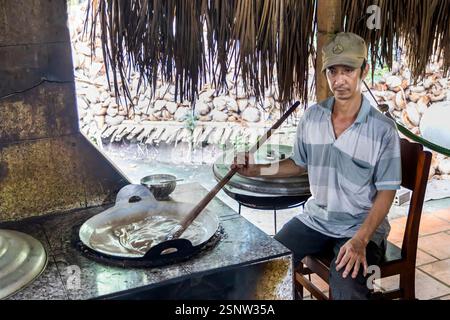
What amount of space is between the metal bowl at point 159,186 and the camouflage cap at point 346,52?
1.00 m

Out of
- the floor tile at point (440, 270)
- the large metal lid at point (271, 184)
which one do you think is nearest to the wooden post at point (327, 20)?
the large metal lid at point (271, 184)

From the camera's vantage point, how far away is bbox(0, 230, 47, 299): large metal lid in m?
1.66

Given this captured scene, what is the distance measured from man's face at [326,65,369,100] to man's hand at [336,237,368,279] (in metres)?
0.72

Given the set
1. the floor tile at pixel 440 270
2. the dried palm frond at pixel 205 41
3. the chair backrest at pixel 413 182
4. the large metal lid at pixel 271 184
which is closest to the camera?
the chair backrest at pixel 413 182

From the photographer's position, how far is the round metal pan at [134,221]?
1916 mm

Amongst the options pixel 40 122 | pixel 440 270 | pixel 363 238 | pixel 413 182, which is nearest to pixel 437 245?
pixel 440 270

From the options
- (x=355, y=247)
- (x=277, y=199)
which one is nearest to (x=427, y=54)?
(x=277, y=199)

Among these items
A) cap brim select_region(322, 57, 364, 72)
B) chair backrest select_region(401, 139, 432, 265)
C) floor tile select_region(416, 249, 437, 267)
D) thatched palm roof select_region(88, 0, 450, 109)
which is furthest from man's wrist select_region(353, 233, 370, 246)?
floor tile select_region(416, 249, 437, 267)

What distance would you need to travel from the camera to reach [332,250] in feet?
7.70

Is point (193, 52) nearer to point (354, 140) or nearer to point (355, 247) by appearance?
point (354, 140)

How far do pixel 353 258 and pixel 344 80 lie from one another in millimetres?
846

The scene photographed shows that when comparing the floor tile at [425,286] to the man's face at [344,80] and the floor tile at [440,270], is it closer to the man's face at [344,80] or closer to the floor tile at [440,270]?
the floor tile at [440,270]

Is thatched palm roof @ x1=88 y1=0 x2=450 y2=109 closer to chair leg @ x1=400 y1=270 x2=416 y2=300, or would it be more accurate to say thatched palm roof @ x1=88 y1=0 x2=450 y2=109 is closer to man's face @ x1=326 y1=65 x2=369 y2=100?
man's face @ x1=326 y1=65 x2=369 y2=100

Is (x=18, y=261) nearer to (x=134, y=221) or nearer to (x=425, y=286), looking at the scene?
(x=134, y=221)
